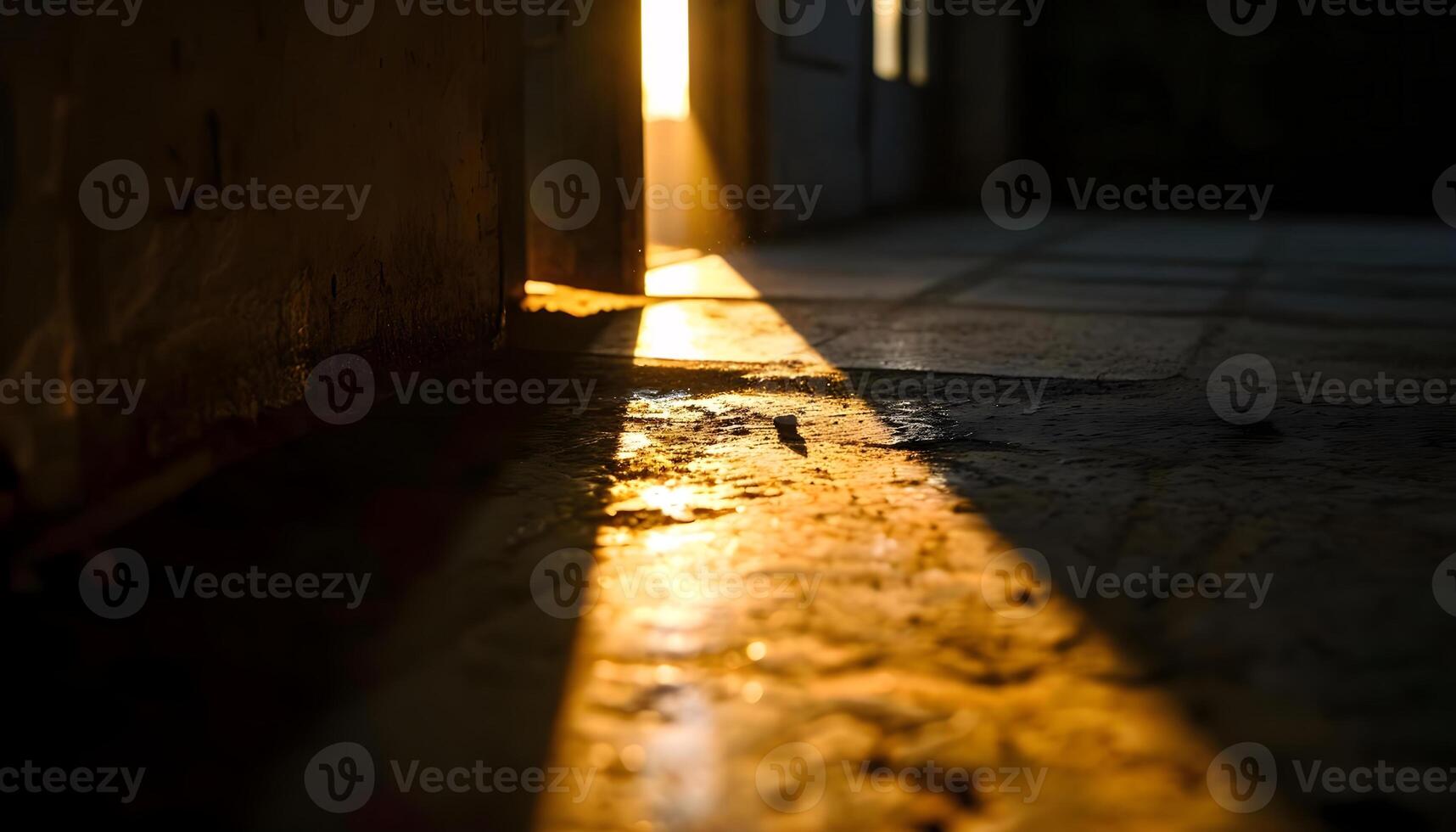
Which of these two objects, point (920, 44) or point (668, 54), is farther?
point (920, 44)

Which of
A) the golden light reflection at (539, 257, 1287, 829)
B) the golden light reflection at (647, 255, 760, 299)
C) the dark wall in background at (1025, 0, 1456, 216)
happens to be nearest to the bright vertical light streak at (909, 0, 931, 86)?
the dark wall in background at (1025, 0, 1456, 216)

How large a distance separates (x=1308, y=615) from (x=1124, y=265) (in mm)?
4148

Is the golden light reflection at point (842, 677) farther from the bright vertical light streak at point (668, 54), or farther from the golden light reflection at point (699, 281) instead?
the bright vertical light streak at point (668, 54)

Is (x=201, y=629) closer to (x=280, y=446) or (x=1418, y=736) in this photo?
(x=280, y=446)

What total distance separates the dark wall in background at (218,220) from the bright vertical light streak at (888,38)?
631 cm

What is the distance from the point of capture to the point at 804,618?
1.30 meters

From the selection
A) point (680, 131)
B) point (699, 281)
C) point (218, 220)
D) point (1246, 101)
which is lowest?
point (699, 281)

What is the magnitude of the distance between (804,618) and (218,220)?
3.58 ft

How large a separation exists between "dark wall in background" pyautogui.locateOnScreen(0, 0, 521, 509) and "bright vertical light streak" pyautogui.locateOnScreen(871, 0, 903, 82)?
248 inches

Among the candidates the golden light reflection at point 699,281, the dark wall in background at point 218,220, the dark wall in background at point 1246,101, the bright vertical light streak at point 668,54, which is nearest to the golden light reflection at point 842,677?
the dark wall in background at point 218,220

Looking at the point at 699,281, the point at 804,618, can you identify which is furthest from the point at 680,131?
the point at 804,618

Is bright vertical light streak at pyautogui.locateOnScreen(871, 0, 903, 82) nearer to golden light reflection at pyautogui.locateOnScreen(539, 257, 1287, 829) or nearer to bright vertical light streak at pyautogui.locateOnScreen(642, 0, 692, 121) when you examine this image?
bright vertical light streak at pyautogui.locateOnScreen(642, 0, 692, 121)

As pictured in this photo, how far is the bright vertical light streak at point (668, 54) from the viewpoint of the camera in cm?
612

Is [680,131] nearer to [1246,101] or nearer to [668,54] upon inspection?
[668,54]
